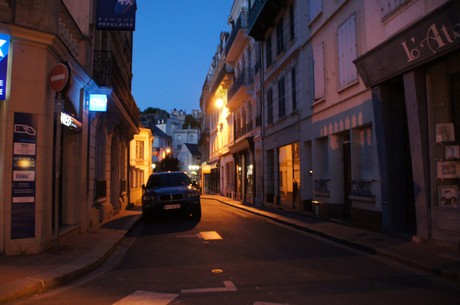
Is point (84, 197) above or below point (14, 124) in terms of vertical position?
below

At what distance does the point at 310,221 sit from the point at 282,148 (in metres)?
7.21

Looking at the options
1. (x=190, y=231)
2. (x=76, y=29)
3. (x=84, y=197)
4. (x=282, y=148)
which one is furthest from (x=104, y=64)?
(x=282, y=148)

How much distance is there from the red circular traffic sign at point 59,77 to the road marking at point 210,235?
506cm

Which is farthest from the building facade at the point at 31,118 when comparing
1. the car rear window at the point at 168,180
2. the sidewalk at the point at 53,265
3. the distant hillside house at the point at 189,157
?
the distant hillside house at the point at 189,157

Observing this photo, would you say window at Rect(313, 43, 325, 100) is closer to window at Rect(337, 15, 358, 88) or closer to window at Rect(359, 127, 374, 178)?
window at Rect(337, 15, 358, 88)

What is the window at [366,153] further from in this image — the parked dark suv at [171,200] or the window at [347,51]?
the parked dark suv at [171,200]

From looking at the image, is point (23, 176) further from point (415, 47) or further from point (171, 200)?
point (415, 47)

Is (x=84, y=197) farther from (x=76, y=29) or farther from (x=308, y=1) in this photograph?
(x=308, y=1)

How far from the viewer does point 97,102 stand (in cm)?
1229

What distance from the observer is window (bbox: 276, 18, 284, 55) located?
19841mm

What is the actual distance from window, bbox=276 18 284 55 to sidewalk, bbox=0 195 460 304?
10671mm

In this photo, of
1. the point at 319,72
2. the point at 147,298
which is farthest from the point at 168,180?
the point at 147,298

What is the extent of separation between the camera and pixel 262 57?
23422mm

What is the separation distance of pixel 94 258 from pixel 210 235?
407cm
